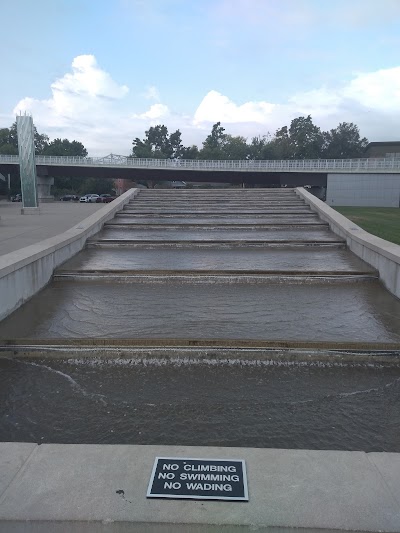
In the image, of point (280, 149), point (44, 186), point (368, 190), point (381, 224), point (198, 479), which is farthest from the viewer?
point (280, 149)

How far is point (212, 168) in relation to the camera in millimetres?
55719

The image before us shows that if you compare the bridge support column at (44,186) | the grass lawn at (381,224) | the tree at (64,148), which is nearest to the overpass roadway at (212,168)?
the bridge support column at (44,186)

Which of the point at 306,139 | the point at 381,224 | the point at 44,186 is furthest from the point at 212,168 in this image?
the point at 306,139

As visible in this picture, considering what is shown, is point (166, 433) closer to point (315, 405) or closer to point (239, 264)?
point (315, 405)

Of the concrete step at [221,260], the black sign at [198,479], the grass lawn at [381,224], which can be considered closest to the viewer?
the black sign at [198,479]

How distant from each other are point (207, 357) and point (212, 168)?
5193cm

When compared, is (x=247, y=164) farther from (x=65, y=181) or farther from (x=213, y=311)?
(x=213, y=311)

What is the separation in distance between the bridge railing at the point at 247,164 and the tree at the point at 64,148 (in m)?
35.4

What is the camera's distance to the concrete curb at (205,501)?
2588 mm

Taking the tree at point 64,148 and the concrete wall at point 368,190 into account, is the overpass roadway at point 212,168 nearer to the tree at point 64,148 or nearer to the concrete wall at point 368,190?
the concrete wall at point 368,190

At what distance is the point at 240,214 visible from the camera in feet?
61.4

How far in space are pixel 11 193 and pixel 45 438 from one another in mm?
80164

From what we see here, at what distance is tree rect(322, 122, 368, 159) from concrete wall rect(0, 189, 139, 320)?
9376 cm

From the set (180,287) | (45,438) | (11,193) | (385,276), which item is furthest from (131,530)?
(11,193)
